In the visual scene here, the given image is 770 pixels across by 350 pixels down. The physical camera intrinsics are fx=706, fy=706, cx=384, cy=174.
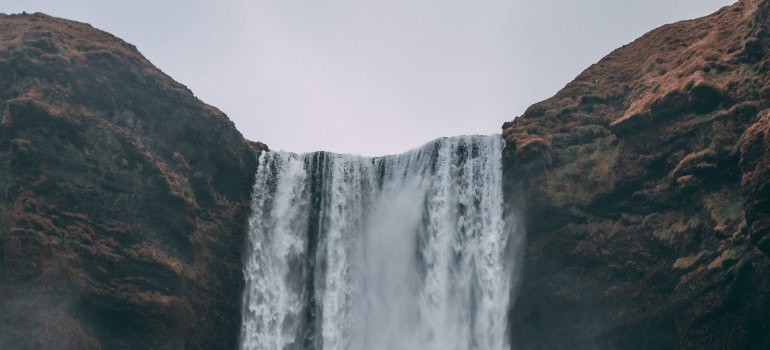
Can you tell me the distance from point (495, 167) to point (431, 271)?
8.16 m

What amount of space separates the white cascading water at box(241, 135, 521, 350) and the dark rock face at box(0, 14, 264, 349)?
9.04ft

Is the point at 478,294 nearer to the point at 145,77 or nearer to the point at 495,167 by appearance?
the point at 495,167

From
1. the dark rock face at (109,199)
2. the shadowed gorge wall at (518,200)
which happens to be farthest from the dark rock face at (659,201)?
the dark rock face at (109,199)

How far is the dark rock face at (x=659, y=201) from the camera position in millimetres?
35062

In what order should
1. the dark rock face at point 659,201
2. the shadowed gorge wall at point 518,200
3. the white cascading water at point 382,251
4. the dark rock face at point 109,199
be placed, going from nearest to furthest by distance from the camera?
the dark rock face at point 659,201 < the shadowed gorge wall at point 518,200 < the dark rock face at point 109,199 < the white cascading water at point 382,251

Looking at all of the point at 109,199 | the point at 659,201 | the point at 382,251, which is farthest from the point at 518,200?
the point at 109,199

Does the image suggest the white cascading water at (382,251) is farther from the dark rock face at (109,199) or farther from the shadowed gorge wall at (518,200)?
the dark rock face at (109,199)

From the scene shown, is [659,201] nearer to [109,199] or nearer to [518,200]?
[518,200]

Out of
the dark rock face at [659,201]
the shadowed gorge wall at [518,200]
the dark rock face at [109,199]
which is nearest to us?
the dark rock face at [659,201]

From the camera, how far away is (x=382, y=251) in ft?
163

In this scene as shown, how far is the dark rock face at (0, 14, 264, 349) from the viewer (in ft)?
122

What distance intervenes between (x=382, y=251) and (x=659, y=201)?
18.8m

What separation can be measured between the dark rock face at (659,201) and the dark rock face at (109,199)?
19.5m

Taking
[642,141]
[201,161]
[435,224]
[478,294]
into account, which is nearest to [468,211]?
[435,224]
